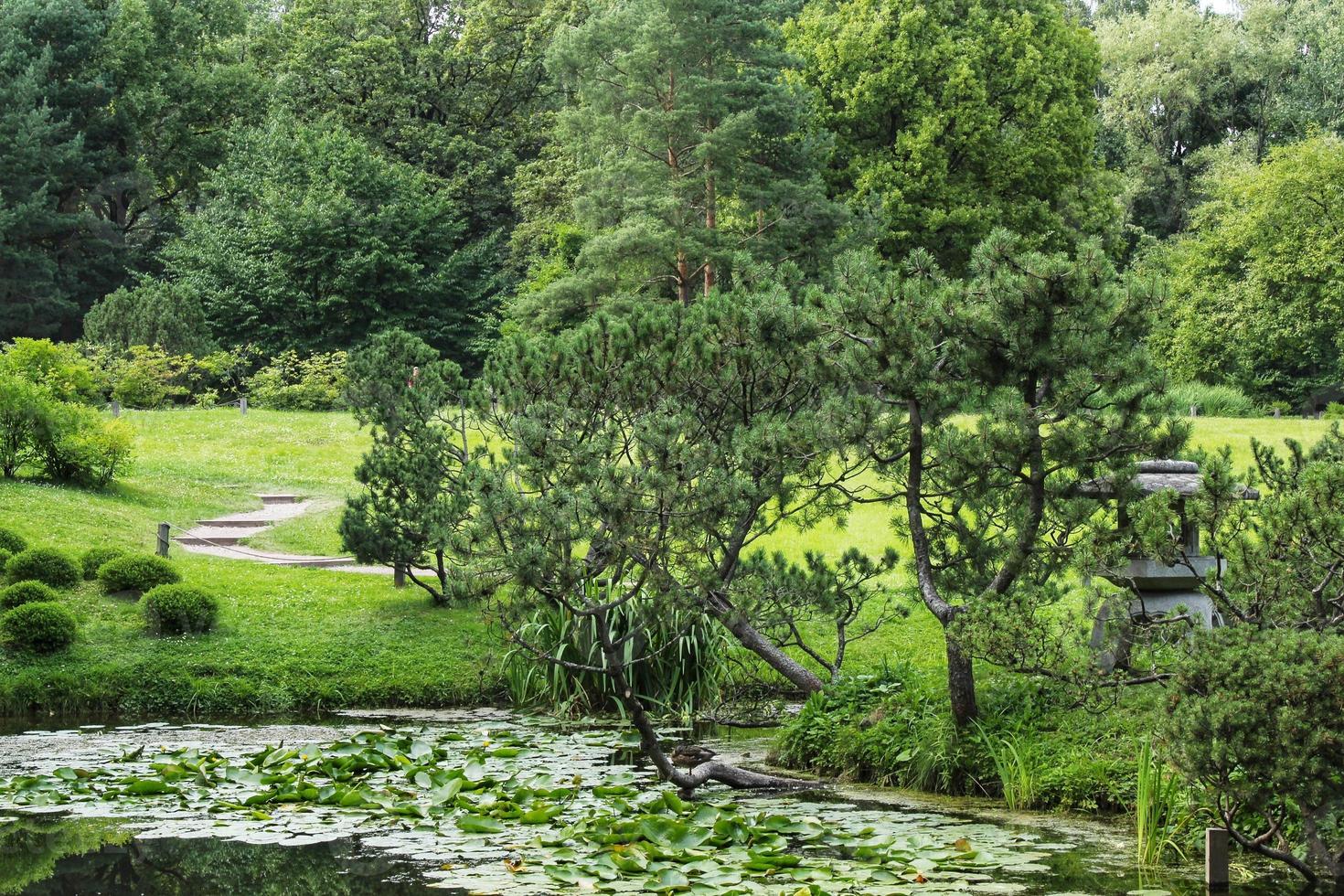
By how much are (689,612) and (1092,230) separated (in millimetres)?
26364

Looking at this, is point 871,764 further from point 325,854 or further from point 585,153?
point 585,153

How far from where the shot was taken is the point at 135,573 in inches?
586

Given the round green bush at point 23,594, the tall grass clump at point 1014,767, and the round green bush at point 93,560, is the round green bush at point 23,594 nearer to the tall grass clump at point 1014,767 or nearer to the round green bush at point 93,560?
the round green bush at point 93,560

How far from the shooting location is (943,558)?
9609 millimetres

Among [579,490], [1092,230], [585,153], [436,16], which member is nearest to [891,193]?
[1092,230]

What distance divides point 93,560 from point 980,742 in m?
10.0

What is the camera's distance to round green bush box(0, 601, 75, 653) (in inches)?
519

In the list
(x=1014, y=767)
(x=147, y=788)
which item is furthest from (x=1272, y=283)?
(x=147, y=788)

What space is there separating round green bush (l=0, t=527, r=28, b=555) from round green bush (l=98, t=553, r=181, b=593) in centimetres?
104

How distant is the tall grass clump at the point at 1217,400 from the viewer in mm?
31906

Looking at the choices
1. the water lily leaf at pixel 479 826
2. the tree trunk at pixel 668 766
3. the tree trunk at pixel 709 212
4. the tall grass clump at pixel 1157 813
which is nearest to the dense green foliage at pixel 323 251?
the tree trunk at pixel 709 212

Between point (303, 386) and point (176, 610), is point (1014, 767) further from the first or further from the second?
point (303, 386)

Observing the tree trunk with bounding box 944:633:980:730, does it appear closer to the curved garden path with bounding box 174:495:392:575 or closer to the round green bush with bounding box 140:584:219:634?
the round green bush with bounding box 140:584:219:634

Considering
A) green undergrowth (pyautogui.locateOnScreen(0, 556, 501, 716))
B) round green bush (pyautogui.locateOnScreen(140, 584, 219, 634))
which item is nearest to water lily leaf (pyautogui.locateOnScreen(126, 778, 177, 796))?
green undergrowth (pyautogui.locateOnScreen(0, 556, 501, 716))
